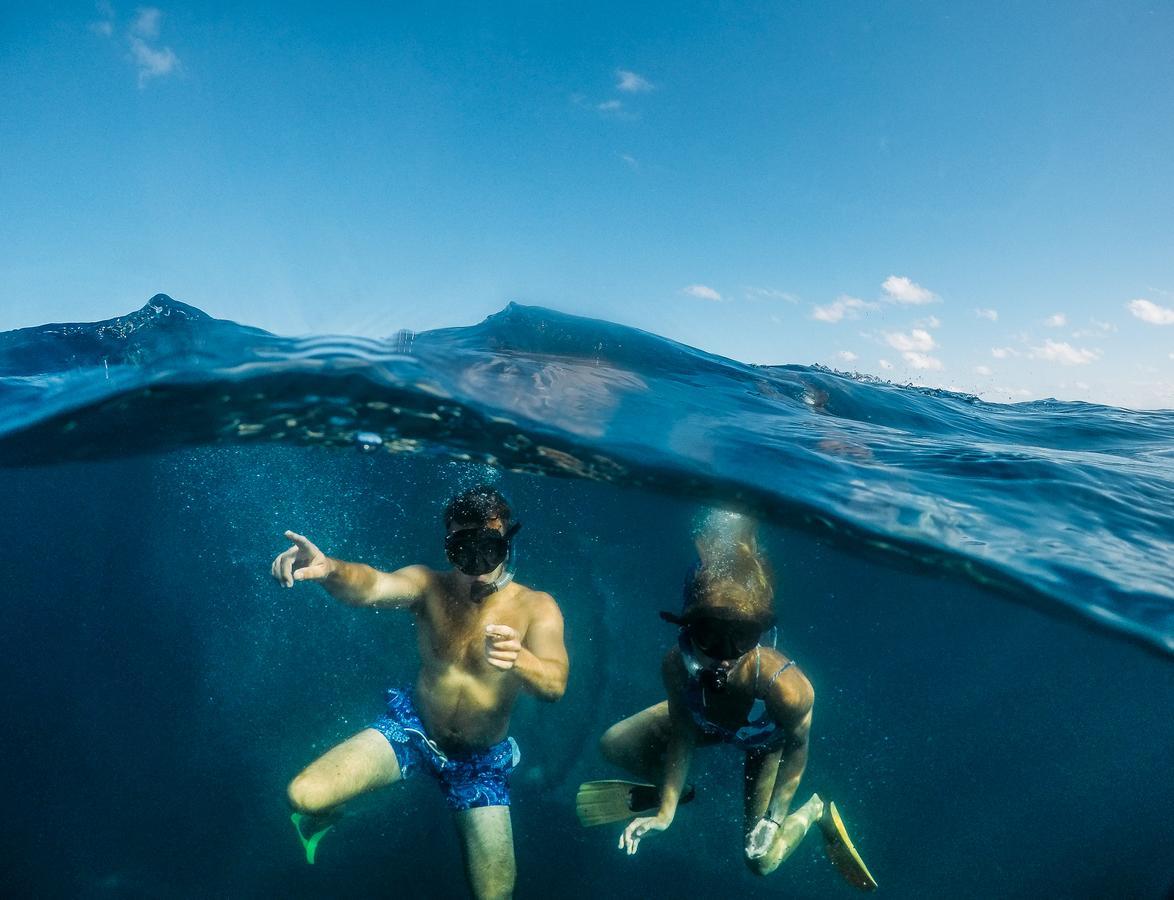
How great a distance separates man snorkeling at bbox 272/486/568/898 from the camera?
5121 mm

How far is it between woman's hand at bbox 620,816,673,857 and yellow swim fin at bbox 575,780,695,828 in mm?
1262

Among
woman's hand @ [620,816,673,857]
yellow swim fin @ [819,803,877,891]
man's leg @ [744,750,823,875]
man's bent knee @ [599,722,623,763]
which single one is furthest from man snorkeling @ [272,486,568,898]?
yellow swim fin @ [819,803,877,891]

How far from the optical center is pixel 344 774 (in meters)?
5.29

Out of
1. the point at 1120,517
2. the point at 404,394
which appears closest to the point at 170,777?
the point at 404,394

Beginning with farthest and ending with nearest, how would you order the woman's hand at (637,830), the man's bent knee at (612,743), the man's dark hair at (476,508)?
1. the man's bent knee at (612,743)
2. the man's dark hair at (476,508)
3. the woman's hand at (637,830)

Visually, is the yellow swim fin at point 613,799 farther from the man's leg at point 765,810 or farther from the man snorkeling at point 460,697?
the man's leg at point 765,810

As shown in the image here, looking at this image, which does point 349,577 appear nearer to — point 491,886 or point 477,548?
Answer: point 477,548

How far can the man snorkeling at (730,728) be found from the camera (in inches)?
195

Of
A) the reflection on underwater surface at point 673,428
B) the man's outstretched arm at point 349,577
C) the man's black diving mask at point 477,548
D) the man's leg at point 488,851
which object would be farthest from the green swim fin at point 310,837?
the reflection on underwater surface at point 673,428

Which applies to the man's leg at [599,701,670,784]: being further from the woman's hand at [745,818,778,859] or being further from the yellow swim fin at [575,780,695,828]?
the woman's hand at [745,818,778,859]

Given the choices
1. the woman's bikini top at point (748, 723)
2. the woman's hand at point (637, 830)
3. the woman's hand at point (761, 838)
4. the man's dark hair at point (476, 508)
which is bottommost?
the woman's hand at point (761, 838)

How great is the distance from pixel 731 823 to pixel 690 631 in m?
12.2

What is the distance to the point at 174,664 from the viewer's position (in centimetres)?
1777

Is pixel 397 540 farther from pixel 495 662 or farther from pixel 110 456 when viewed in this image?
pixel 495 662
